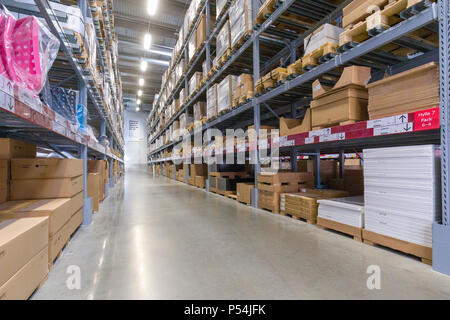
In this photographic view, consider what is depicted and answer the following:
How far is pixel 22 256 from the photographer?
4.15 ft

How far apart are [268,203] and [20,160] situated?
10.7 feet

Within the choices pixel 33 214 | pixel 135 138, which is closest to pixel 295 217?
pixel 33 214

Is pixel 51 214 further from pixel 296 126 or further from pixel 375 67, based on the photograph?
pixel 375 67

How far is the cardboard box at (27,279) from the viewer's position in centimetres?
112

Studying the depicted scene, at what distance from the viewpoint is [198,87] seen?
6.93 meters

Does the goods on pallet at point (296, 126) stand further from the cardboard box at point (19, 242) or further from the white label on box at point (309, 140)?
the cardboard box at point (19, 242)

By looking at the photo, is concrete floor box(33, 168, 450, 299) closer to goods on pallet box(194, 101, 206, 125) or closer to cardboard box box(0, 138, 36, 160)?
cardboard box box(0, 138, 36, 160)

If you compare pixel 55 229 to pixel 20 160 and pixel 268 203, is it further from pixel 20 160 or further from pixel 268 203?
pixel 268 203

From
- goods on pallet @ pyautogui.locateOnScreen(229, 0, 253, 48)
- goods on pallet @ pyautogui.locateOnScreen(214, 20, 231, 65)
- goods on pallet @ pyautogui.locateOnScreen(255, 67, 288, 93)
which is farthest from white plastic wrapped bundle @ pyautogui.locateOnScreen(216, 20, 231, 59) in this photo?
goods on pallet @ pyautogui.locateOnScreen(255, 67, 288, 93)

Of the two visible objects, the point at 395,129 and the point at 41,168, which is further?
the point at 41,168

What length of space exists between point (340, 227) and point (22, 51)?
10.5ft

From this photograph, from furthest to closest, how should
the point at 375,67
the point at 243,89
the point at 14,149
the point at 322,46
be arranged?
1. the point at 243,89
2. the point at 375,67
3. the point at 322,46
4. the point at 14,149

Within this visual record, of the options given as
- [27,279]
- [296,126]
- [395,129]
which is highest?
[296,126]

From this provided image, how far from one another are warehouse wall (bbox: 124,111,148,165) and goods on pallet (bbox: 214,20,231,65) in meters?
22.5
